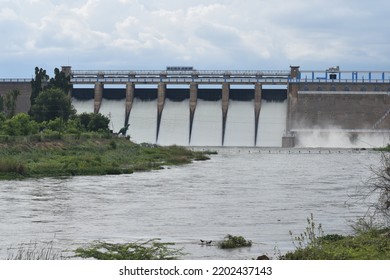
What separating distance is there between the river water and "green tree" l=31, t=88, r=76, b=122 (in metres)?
38.9

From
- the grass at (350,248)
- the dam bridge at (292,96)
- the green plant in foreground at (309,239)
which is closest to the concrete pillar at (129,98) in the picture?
the dam bridge at (292,96)

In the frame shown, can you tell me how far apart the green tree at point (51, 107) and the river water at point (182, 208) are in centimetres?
3891

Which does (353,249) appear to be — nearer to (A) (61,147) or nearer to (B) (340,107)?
(A) (61,147)

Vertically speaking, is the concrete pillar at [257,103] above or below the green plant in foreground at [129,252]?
above

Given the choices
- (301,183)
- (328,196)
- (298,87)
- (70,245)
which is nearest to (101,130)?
(298,87)

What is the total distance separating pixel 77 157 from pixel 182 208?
28.5m

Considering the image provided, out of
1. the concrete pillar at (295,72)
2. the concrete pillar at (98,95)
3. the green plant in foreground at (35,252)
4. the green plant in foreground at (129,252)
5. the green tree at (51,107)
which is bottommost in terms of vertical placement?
the green plant in foreground at (35,252)

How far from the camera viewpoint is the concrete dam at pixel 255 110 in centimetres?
10962

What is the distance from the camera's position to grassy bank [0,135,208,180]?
52.7 meters

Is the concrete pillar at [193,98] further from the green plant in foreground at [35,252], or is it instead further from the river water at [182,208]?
the green plant in foreground at [35,252]

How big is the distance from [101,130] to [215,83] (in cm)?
2572

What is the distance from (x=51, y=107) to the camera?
95.9 m

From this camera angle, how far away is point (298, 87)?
366 ft

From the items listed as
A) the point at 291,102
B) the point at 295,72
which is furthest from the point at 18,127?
the point at 295,72
